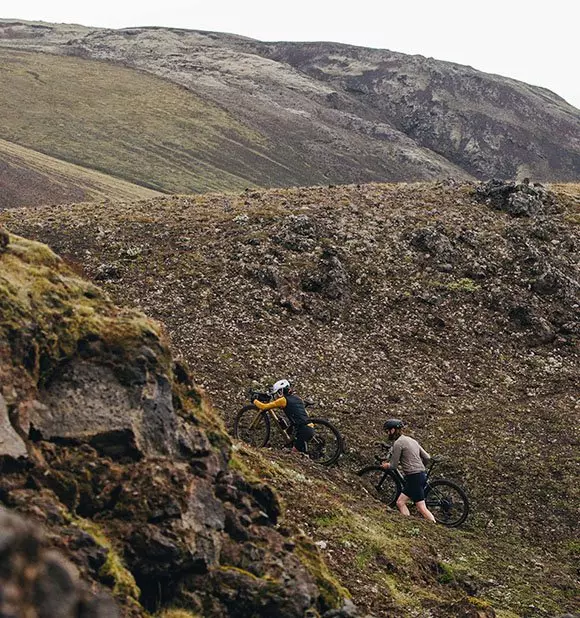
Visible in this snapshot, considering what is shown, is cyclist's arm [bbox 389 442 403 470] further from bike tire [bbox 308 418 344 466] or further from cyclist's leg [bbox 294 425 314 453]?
cyclist's leg [bbox 294 425 314 453]

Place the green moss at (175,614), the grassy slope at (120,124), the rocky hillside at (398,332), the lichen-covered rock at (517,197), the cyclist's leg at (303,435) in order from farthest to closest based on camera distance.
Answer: the grassy slope at (120,124), the lichen-covered rock at (517,197), the cyclist's leg at (303,435), the rocky hillside at (398,332), the green moss at (175,614)

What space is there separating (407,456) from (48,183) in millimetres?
59715

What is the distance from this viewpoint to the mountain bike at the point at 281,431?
17.9 meters

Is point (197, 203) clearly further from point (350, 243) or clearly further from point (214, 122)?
point (214, 122)

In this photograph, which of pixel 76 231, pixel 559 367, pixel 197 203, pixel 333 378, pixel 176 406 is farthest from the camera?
pixel 197 203

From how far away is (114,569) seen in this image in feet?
24.2

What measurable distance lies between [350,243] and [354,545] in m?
20.1

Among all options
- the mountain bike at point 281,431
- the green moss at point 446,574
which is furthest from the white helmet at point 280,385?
the green moss at point 446,574

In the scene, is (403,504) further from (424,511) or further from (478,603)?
(478,603)

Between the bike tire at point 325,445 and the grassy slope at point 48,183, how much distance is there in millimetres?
47231

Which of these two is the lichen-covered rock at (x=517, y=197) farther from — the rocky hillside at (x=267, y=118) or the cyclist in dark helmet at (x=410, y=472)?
the rocky hillside at (x=267, y=118)

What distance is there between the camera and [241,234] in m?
31.2

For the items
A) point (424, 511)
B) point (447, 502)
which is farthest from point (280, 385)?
point (447, 502)

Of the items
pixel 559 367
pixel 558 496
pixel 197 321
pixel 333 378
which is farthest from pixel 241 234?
pixel 558 496
